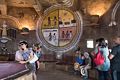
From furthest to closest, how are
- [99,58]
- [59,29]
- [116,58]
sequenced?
[59,29], [99,58], [116,58]

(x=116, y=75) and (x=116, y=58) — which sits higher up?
(x=116, y=58)

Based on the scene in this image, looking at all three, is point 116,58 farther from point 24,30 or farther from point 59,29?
point 24,30

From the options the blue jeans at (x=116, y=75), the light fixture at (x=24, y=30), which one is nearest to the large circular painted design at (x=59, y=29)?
the light fixture at (x=24, y=30)

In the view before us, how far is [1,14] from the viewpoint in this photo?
41.0ft

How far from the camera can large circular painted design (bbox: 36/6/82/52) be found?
38.2ft

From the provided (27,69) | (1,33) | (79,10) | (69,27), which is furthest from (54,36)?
(27,69)

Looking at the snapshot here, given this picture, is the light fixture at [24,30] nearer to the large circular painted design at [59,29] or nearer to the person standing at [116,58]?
the large circular painted design at [59,29]

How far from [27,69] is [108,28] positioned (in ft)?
21.4

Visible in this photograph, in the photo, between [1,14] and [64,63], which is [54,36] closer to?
[64,63]

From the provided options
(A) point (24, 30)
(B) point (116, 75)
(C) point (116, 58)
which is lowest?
(B) point (116, 75)

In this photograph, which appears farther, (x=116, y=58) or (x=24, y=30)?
(x=24, y=30)

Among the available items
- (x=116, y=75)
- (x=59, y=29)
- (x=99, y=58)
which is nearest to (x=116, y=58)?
(x=116, y=75)

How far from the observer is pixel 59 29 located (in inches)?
476

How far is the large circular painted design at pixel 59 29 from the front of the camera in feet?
38.2
